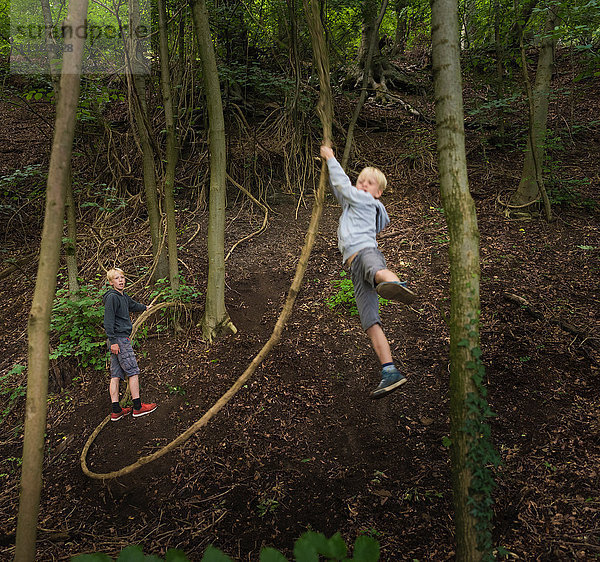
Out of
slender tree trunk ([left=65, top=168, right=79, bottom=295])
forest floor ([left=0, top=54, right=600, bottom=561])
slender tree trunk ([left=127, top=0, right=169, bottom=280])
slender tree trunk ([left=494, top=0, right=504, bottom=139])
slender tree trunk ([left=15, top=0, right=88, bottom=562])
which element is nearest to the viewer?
slender tree trunk ([left=15, top=0, right=88, bottom=562])

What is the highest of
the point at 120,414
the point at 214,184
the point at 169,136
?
the point at 169,136

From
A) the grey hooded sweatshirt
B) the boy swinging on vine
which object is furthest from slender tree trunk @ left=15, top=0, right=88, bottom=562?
the grey hooded sweatshirt

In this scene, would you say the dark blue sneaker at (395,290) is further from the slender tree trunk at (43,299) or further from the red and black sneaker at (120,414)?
the red and black sneaker at (120,414)

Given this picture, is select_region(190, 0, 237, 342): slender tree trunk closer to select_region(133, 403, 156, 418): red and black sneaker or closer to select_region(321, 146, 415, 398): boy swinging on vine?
select_region(133, 403, 156, 418): red and black sneaker

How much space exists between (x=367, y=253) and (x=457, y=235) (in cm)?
93

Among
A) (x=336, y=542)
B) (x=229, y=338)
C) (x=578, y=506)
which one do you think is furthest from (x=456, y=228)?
(x=229, y=338)

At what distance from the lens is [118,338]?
4.28 metres

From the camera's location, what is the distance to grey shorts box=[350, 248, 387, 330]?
2979 millimetres

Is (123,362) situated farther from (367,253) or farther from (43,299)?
(43,299)

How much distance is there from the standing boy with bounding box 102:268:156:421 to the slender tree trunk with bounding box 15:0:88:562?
2777 mm

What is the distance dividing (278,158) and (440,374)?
547 cm

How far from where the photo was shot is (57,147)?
4.94ft

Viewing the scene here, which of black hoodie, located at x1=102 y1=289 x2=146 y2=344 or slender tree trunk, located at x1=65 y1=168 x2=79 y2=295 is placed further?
slender tree trunk, located at x1=65 y1=168 x2=79 y2=295

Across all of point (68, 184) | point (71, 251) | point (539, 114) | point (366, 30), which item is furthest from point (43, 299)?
point (366, 30)
